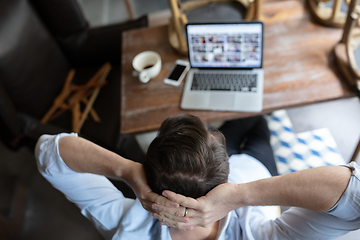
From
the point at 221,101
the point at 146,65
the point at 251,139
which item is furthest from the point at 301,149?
the point at 146,65

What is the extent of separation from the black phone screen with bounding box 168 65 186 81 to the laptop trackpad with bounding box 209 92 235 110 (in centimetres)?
21

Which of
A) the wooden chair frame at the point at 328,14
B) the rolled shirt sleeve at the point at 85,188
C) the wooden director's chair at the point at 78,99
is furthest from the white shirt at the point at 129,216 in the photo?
the wooden chair frame at the point at 328,14

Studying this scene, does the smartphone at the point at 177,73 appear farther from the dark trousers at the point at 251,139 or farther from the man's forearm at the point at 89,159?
the man's forearm at the point at 89,159

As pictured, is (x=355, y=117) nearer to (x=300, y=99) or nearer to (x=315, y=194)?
(x=300, y=99)

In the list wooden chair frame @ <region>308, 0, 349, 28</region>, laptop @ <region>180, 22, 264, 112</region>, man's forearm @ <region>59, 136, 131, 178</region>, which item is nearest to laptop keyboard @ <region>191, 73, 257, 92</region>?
laptop @ <region>180, 22, 264, 112</region>

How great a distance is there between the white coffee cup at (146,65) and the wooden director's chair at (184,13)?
14cm

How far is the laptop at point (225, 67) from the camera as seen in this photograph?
1.19 metres

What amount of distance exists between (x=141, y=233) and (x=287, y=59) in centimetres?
103

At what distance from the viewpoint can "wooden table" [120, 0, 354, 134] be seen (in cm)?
121

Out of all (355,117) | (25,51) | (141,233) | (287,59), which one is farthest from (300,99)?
(25,51)

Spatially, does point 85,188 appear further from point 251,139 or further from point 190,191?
point 251,139

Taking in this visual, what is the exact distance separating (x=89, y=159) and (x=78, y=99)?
3.25 feet

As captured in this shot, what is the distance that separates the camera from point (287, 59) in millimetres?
1323

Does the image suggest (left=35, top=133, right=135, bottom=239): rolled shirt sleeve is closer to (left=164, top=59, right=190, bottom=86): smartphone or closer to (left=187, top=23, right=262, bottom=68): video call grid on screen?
(left=164, top=59, right=190, bottom=86): smartphone
